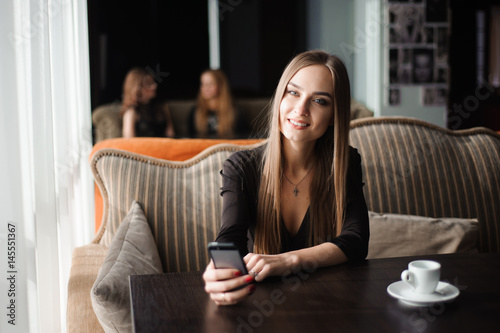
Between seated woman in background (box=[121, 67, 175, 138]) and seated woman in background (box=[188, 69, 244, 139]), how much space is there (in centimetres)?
39

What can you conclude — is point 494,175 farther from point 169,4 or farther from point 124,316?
point 169,4

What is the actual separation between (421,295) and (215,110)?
4348mm

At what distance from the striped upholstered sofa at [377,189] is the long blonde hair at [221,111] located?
119 inches

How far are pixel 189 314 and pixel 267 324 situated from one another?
0.14 metres

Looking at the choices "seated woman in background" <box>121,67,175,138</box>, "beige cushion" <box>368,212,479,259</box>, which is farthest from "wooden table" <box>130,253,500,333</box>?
"seated woman in background" <box>121,67,175,138</box>

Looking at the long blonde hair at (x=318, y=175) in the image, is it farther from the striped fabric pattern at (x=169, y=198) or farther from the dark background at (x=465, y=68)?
the dark background at (x=465, y=68)

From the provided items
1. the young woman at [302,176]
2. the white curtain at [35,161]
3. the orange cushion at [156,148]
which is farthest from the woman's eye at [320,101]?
the white curtain at [35,161]

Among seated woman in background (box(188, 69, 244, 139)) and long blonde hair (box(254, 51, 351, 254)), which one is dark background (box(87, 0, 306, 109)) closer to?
seated woman in background (box(188, 69, 244, 139))

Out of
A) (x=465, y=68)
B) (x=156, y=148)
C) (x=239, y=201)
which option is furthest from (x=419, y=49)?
(x=239, y=201)

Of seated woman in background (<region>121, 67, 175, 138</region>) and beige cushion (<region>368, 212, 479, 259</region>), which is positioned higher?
seated woman in background (<region>121, 67, 175, 138</region>)

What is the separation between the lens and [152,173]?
183 centimetres

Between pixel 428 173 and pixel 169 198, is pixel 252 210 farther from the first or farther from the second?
pixel 428 173

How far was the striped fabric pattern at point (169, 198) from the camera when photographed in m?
1.75

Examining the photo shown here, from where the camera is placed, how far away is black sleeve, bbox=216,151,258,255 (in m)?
1.36
